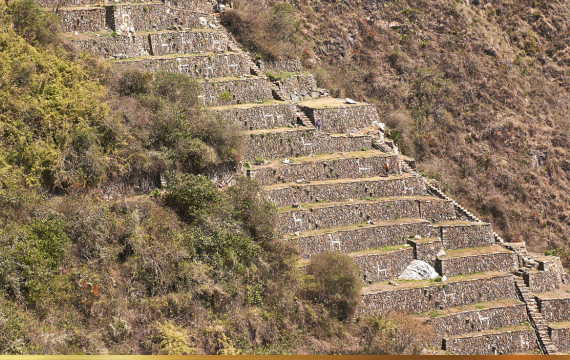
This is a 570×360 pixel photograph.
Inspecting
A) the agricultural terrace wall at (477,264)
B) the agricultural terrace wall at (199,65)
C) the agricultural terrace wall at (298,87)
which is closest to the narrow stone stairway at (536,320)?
the agricultural terrace wall at (477,264)

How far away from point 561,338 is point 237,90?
67.3 feet

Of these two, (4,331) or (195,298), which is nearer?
(4,331)

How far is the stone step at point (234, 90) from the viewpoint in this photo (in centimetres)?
3641

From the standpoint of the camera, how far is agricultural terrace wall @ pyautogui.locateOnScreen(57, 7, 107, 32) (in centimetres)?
3627

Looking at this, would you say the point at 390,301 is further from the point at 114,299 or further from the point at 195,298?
the point at 114,299

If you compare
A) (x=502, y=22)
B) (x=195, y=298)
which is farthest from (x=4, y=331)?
(x=502, y=22)

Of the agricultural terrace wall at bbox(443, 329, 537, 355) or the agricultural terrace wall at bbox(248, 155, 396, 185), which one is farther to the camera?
the agricultural terrace wall at bbox(248, 155, 396, 185)

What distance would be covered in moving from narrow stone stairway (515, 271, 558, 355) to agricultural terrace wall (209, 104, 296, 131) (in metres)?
14.4

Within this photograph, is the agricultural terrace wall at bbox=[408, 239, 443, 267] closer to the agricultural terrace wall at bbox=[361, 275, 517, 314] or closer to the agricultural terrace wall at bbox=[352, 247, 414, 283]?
the agricultural terrace wall at bbox=[352, 247, 414, 283]

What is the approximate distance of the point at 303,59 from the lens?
152ft

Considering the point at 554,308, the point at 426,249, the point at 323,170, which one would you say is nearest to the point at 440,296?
the point at 426,249

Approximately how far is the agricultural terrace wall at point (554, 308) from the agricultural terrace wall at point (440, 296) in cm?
144

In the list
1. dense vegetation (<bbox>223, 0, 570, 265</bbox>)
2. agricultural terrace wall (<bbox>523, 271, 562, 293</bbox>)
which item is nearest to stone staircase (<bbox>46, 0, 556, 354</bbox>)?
agricultural terrace wall (<bbox>523, 271, 562, 293</bbox>)

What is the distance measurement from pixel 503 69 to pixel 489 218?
49.1 ft
